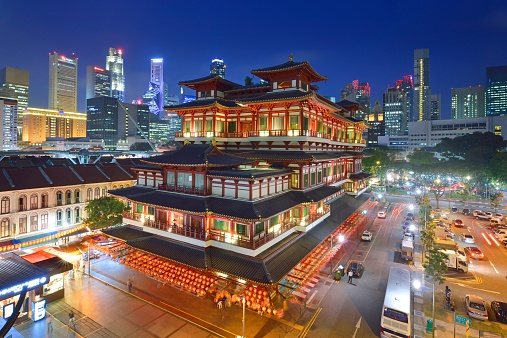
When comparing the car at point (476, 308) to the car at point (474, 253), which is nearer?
the car at point (476, 308)

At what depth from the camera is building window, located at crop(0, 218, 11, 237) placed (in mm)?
41719

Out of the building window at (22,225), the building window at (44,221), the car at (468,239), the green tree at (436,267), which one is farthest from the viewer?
the building window at (44,221)

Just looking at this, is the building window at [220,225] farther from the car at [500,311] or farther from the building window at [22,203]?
the building window at [22,203]

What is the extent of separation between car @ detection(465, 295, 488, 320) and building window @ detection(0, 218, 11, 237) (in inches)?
2357

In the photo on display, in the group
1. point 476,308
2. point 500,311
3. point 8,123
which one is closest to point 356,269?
point 476,308

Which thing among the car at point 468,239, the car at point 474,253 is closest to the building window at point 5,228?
the car at point 474,253

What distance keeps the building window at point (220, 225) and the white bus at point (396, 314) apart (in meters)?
15.3

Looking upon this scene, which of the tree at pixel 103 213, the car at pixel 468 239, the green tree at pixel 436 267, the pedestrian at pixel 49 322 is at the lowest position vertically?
the pedestrian at pixel 49 322

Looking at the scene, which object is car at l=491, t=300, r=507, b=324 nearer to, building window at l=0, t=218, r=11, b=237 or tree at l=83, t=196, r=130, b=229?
tree at l=83, t=196, r=130, b=229

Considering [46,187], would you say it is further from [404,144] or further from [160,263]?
[404,144]

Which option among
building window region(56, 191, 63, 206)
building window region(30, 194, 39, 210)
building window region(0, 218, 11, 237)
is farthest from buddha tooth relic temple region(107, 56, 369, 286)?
building window region(0, 218, 11, 237)

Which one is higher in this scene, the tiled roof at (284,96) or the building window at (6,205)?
the tiled roof at (284,96)

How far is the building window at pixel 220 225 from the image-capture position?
27534mm

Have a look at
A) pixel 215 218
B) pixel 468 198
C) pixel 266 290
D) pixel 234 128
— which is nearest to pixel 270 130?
pixel 234 128
